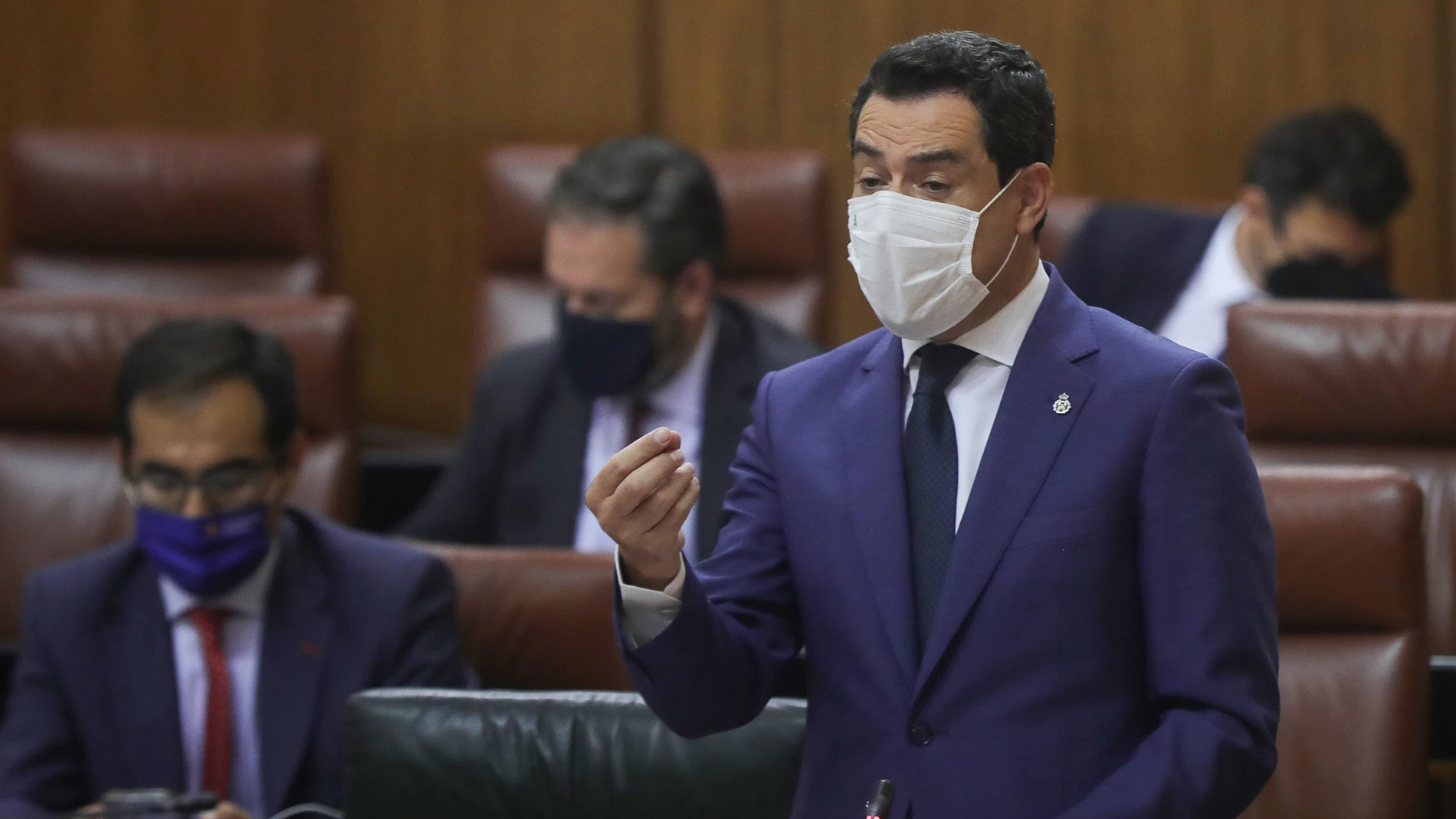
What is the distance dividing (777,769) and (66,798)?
2.82ft

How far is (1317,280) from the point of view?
2.74m

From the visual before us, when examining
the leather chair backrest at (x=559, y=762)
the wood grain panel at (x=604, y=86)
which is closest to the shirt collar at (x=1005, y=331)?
the leather chair backrest at (x=559, y=762)

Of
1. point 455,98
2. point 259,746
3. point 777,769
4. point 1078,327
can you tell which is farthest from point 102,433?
point 1078,327

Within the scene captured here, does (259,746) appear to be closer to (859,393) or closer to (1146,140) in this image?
(859,393)

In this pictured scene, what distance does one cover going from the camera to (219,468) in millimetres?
1920

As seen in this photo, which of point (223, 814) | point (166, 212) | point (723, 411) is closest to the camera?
point (223, 814)

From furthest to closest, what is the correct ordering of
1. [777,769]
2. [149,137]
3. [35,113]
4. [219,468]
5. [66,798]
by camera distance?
[35,113] < [149,137] < [219,468] < [66,798] < [777,769]

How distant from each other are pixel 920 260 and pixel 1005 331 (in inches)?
3.6

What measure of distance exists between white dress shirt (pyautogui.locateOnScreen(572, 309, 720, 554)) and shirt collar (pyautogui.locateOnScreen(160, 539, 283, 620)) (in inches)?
26.9

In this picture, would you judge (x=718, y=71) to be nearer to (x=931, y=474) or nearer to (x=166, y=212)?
(x=166, y=212)

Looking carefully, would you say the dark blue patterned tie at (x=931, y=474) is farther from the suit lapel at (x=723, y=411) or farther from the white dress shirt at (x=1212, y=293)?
the white dress shirt at (x=1212, y=293)

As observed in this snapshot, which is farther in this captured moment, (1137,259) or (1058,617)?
(1137,259)

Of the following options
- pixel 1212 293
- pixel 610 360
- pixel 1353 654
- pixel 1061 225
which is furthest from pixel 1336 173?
pixel 1353 654

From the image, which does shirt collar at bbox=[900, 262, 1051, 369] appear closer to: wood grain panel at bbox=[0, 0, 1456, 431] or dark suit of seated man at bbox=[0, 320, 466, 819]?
dark suit of seated man at bbox=[0, 320, 466, 819]
